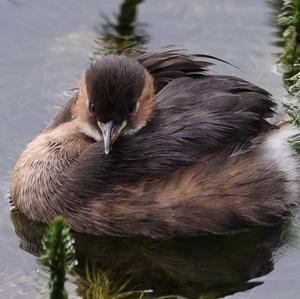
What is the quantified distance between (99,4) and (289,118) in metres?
2.57

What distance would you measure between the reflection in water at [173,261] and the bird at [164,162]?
3.1 inches

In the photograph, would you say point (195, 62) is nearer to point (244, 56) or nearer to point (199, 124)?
point (199, 124)

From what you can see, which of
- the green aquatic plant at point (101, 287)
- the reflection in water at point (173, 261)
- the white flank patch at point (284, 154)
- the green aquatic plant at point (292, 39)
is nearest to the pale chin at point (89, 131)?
the reflection in water at point (173, 261)

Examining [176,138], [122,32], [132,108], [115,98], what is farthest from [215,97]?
[122,32]

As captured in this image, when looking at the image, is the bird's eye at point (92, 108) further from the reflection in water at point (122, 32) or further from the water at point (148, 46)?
the reflection in water at point (122, 32)

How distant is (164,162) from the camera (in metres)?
7.93

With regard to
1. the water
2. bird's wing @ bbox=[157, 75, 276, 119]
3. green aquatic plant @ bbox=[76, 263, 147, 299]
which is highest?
bird's wing @ bbox=[157, 75, 276, 119]

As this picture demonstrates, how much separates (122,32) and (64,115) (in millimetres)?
1796

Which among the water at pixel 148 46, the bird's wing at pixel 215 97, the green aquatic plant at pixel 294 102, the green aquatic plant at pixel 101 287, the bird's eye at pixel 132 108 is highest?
the bird's wing at pixel 215 97

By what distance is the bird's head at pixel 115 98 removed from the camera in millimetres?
7902

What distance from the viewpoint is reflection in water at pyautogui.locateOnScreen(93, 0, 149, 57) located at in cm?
1003

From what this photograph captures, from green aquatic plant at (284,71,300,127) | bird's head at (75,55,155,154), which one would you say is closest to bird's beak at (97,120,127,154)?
bird's head at (75,55,155,154)

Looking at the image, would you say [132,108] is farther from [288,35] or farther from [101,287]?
[288,35]

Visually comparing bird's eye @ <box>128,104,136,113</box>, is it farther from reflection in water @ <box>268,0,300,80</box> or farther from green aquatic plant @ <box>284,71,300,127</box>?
reflection in water @ <box>268,0,300,80</box>
